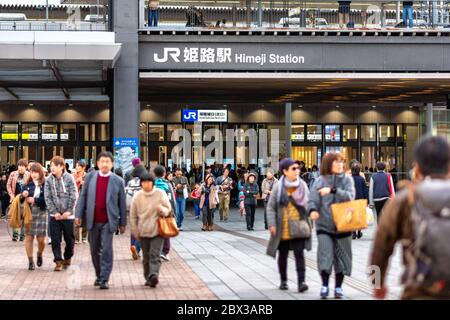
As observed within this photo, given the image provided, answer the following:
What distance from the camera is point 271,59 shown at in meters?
28.6

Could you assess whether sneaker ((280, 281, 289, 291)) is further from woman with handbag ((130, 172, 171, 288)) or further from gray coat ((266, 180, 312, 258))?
woman with handbag ((130, 172, 171, 288))

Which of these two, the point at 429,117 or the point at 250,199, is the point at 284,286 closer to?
the point at 250,199

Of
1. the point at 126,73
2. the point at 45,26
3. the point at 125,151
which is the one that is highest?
the point at 45,26

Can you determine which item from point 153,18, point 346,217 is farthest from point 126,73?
point 346,217

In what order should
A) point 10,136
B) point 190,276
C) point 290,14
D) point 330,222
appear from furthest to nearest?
point 10,136, point 290,14, point 190,276, point 330,222

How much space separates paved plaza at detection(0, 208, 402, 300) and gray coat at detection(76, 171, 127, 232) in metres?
0.80

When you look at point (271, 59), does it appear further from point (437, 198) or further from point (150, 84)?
point (437, 198)

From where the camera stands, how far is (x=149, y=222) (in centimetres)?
1239

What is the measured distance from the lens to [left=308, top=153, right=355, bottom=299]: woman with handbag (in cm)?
1086

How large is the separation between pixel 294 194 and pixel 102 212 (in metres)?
2.54

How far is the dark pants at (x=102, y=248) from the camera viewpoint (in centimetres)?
1218

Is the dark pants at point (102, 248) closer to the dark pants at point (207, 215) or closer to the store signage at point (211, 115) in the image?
the dark pants at point (207, 215)

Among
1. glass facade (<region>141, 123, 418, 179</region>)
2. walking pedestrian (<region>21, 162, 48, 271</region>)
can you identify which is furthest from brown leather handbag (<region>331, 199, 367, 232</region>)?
glass facade (<region>141, 123, 418, 179</region>)
